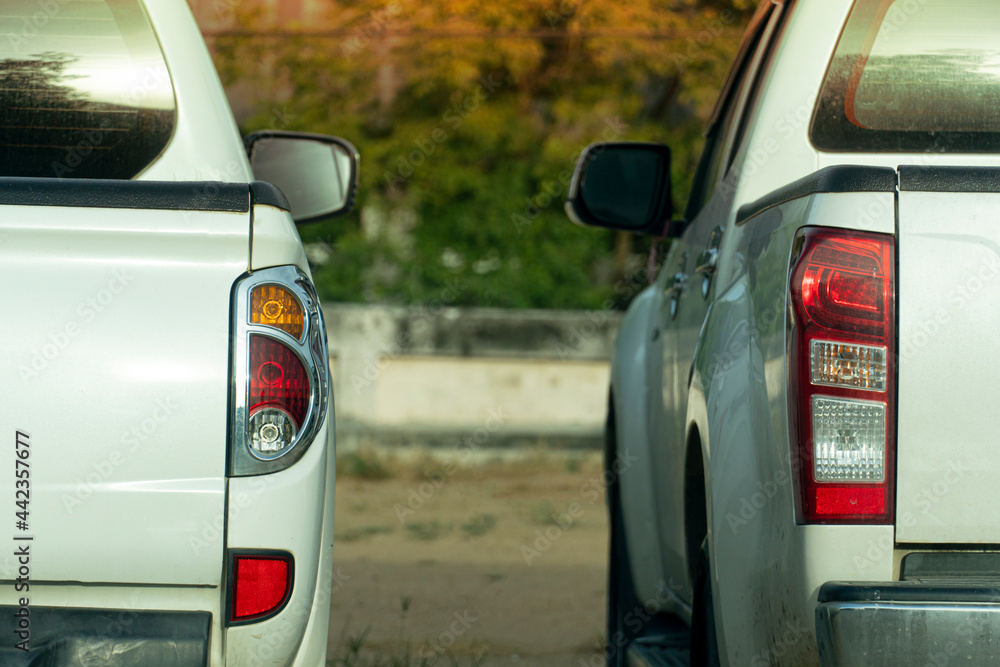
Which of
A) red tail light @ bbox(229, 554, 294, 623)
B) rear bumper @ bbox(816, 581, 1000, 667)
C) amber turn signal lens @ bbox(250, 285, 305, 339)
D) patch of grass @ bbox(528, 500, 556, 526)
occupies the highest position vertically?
amber turn signal lens @ bbox(250, 285, 305, 339)

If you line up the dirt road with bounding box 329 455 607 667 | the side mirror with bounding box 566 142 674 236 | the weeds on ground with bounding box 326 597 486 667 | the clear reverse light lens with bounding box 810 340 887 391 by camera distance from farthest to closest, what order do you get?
1. the dirt road with bounding box 329 455 607 667
2. the weeds on ground with bounding box 326 597 486 667
3. the side mirror with bounding box 566 142 674 236
4. the clear reverse light lens with bounding box 810 340 887 391

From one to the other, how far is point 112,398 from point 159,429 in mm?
85

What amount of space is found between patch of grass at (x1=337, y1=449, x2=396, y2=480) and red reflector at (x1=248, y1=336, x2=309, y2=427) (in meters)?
6.68

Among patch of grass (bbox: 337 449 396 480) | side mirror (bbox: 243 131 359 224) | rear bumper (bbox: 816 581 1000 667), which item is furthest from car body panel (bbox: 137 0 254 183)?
patch of grass (bbox: 337 449 396 480)

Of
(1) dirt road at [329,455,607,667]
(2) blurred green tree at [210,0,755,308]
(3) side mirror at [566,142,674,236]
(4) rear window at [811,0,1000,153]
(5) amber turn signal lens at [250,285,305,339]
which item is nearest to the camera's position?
(5) amber turn signal lens at [250,285,305,339]

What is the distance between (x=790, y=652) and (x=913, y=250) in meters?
0.66

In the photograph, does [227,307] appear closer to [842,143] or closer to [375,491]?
[842,143]

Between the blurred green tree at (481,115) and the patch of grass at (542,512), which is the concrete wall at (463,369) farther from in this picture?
the patch of grass at (542,512)

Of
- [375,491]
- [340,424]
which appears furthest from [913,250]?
[340,424]

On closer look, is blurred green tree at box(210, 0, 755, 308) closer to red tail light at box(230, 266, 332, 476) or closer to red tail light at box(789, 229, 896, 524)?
red tail light at box(230, 266, 332, 476)

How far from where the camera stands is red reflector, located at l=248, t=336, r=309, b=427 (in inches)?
71.3

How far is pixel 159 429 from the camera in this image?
5.77 ft

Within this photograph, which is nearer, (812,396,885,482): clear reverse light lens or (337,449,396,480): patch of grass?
(812,396,885,482): clear reverse light lens

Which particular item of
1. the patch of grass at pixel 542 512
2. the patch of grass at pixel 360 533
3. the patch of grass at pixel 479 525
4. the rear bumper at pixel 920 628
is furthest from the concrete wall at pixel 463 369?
the rear bumper at pixel 920 628
